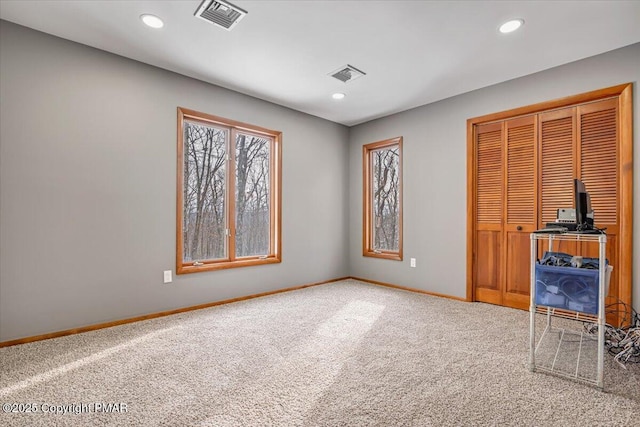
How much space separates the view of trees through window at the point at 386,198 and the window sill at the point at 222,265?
5.47ft

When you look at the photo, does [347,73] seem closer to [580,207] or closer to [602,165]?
[580,207]

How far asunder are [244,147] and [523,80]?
130 inches

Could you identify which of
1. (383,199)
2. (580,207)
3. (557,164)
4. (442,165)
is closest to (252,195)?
(383,199)

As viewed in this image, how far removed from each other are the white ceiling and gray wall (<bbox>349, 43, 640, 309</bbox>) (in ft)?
0.62

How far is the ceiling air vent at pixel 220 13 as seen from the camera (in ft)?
7.63

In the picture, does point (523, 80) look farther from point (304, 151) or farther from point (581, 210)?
point (304, 151)

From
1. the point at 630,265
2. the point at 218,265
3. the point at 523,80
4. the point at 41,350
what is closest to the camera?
the point at 41,350

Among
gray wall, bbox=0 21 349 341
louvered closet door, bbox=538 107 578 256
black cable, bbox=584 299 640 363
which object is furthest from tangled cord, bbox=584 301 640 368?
gray wall, bbox=0 21 349 341

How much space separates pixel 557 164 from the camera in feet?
10.9

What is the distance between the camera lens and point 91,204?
114 inches

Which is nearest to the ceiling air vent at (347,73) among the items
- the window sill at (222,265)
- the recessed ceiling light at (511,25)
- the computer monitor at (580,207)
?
the recessed ceiling light at (511,25)

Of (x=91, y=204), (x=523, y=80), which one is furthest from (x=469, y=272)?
(x=91, y=204)

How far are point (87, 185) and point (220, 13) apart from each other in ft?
6.17

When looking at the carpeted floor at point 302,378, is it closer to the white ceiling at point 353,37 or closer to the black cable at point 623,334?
the black cable at point 623,334
